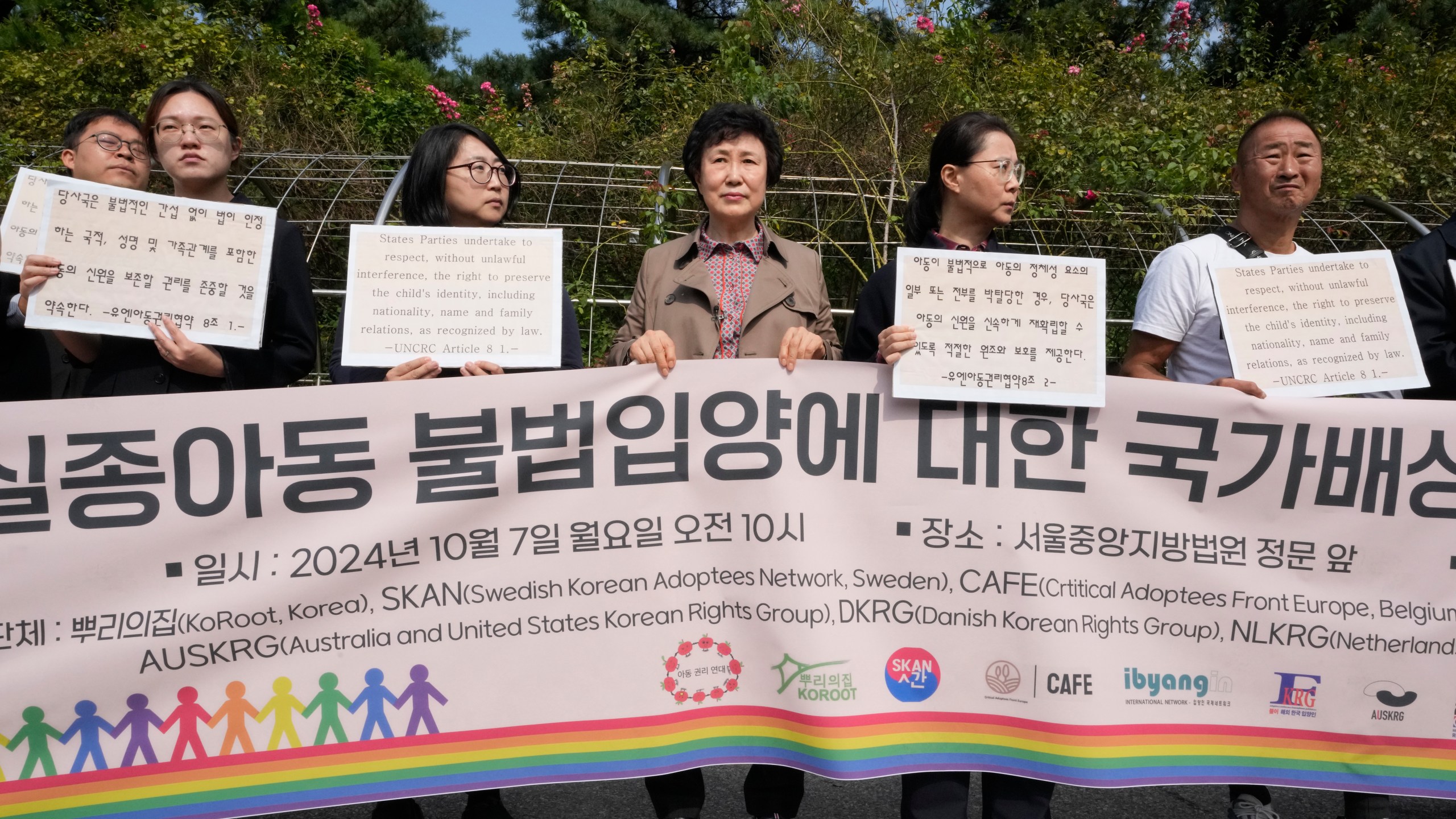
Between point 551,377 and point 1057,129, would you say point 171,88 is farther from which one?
point 1057,129

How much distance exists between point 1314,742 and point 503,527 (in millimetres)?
2065

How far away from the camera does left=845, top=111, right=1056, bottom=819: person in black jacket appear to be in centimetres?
263

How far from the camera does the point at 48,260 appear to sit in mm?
2555

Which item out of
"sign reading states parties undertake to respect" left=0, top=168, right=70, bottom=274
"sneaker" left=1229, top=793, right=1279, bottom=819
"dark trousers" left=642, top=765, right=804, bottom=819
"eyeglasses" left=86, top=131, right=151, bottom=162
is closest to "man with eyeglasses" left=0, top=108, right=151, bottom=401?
"eyeglasses" left=86, top=131, right=151, bottom=162

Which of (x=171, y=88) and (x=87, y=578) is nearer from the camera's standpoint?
(x=87, y=578)

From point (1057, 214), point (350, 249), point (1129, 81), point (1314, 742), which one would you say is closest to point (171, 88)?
point (350, 249)

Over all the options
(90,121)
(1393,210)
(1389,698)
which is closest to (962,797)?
(1389,698)

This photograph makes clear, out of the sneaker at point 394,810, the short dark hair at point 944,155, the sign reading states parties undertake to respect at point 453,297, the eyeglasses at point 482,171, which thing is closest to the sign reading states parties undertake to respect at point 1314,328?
the short dark hair at point 944,155

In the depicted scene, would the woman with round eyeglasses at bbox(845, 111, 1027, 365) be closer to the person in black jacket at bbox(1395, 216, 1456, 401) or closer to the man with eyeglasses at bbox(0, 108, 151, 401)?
the person in black jacket at bbox(1395, 216, 1456, 401)

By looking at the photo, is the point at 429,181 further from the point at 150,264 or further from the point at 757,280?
the point at 757,280

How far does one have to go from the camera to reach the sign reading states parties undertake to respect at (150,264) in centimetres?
258

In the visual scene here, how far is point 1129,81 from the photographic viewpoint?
9.03 meters

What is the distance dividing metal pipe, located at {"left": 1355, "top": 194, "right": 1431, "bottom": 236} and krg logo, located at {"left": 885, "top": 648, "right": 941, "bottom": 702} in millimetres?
4950

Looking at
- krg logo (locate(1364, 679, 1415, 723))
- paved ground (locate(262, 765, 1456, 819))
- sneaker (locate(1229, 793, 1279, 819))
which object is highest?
krg logo (locate(1364, 679, 1415, 723))
